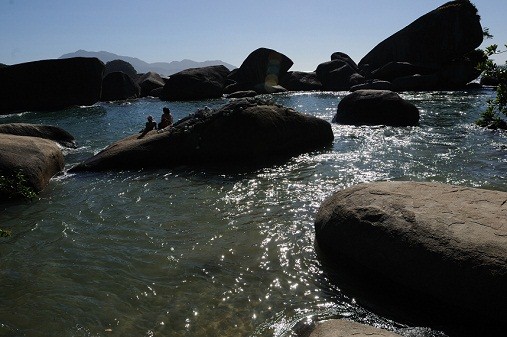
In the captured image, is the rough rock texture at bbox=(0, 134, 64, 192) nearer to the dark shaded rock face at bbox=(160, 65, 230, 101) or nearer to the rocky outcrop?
the dark shaded rock face at bbox=(160, 65, 230, 101)

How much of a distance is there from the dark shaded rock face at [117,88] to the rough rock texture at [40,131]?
27.9 meters

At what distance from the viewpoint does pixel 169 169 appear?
40.2 feet

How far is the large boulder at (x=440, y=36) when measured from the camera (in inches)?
1679

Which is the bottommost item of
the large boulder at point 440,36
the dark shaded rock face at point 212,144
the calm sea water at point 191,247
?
the calm sea water at point 191,247

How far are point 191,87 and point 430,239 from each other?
38147mm

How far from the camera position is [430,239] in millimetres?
5141

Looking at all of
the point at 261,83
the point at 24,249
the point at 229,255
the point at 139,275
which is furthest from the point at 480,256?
the point at 261,83

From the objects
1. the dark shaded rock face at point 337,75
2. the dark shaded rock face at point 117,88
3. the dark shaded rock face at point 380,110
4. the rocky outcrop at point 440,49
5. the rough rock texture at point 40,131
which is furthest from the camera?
the dark shaded rock face at point 337,75

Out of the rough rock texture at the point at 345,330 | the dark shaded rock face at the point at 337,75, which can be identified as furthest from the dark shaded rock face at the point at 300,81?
the rough rock texture at the point at 345,330

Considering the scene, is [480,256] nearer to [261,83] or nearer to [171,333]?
[171,333]

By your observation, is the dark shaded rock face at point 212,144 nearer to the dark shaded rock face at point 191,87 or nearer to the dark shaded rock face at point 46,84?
the dark shaded rock face at point 191,87

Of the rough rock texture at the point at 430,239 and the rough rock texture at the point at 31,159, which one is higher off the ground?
the rough rock texture at the point at 31,159

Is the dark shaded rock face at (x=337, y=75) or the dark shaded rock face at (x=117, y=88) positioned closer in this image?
the dark shaded rock face at (x=117, y=88)

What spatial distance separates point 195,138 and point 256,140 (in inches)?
76.5
